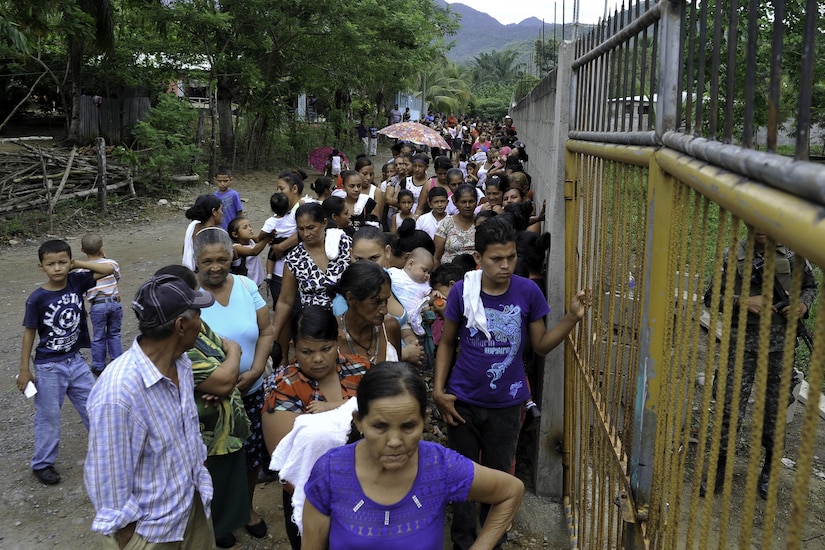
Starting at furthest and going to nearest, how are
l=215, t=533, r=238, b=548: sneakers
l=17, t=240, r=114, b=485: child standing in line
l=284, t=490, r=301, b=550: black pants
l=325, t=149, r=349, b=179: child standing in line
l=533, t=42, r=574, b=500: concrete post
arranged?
l=325, t=149, r=349, b=179: child standing in line → l=17, t=240, r=114, b=485: child standing in line → l=533, t=42, r=574, b=500: concrete post → l=215, t=533, r=238, b=548: sneakers → l=284, t=490, r=301, b=550: black pants

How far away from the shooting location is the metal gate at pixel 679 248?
1000mm

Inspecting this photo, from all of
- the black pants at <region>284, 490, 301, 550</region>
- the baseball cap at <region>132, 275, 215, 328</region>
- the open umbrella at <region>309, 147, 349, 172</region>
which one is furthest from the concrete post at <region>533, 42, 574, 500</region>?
the open umbrella at <region>309, 147, 349, 172</region>

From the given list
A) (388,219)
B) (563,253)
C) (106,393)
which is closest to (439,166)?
(388,219)

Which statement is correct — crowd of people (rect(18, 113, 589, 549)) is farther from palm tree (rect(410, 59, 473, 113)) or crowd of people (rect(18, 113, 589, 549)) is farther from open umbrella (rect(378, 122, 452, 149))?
palm tree (rect(410, 59, 473, 113))

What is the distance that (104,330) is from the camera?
576 centimetres

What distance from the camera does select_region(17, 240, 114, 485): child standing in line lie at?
14.1ft

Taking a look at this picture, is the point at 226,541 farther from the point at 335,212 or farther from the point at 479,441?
the point at 335,212

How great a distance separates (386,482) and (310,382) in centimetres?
88

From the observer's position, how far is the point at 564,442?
13.4 feet

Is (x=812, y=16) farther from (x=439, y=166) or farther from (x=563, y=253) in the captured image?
(x=439, y=166)

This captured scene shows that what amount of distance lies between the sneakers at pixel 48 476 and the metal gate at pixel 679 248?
328 cm

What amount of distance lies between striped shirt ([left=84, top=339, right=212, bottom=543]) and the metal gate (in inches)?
62.7

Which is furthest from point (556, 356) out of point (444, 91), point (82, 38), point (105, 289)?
point (444, 91)

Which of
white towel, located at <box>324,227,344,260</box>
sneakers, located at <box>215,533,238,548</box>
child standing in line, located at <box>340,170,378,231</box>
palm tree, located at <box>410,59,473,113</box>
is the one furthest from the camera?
palm tree, located at <box>410,59,473,113</box>
